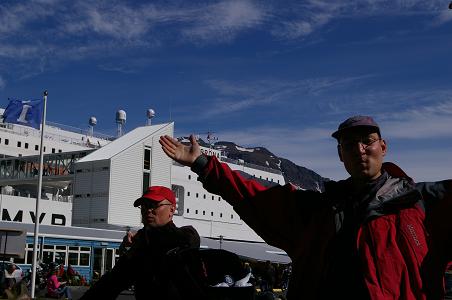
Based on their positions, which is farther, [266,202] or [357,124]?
[266,202]

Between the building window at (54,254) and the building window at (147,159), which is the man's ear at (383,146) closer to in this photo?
the building window at (54,254)

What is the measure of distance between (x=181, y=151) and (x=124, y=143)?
193 ft

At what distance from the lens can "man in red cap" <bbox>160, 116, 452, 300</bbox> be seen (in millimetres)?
2219

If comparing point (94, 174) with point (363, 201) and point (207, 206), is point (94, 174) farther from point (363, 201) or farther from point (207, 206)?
point (363, 201)

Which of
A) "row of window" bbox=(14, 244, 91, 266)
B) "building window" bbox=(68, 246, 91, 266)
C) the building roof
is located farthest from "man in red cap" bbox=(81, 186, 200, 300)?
the building roof

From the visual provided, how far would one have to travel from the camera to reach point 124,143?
61.0 meters

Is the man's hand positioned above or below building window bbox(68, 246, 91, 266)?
above

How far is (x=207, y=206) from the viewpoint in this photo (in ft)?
215

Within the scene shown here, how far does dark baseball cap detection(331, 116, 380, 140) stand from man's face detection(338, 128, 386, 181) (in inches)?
0.8

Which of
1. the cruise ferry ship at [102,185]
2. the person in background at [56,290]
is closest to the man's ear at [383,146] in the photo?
the person in background at [56,290]

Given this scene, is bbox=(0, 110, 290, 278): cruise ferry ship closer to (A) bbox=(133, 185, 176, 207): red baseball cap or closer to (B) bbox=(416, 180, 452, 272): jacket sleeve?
(A) bbox=(133, 185, 176, 207): red baseball cap

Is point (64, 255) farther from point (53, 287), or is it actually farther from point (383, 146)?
point (383, 146)

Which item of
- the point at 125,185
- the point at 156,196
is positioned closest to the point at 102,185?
the point at 125,185

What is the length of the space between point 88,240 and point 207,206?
28035 mm
